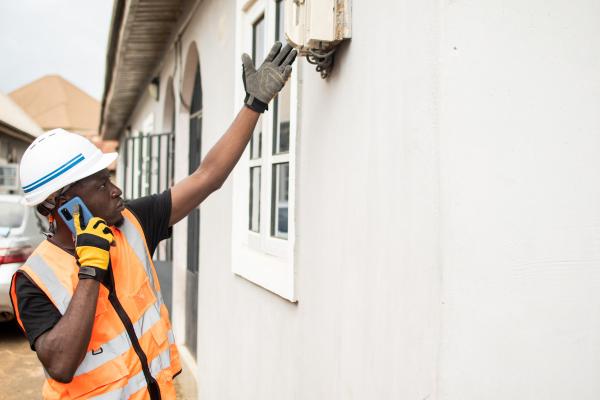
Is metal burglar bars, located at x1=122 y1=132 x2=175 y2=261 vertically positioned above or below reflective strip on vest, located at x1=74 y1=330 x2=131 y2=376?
above

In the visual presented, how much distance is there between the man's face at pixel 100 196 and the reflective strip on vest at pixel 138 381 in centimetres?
59

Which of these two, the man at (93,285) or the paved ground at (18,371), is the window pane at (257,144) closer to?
the man at (93,285)

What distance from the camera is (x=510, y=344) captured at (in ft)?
4.46

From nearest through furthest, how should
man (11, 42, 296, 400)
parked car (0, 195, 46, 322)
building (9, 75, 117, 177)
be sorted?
1. man (11, 42, 296, 400)
2. parked car (0, 195, 46, 322)
3. building (9, 75, 117, 177)

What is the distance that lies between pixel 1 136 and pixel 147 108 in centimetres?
1059

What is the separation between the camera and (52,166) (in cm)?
181

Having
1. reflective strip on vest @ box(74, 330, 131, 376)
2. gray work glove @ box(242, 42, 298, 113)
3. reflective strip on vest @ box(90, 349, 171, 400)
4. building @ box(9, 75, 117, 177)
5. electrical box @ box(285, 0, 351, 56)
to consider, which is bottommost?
reflective strip on vest @ box(90, 349, 171, 400)

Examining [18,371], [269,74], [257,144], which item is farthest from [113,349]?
[18,371]

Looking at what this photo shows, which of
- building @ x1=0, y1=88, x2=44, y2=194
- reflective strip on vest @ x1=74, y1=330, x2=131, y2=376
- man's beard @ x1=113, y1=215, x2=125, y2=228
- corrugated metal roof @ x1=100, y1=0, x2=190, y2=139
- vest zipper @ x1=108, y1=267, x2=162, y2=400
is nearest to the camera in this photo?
reflective strip on vest @ x1=74, y1=330, x2=131, y2=376

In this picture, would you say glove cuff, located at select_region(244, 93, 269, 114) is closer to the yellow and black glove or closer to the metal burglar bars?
the yellow and black glove

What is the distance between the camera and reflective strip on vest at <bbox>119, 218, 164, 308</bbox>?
2037 mm

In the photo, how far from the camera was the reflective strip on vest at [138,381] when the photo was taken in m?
1.76

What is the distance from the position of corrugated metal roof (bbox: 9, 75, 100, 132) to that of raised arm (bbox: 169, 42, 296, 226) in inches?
1405

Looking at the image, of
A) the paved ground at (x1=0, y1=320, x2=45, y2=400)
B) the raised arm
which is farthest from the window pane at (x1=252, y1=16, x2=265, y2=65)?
the paved ground at (x1=0, y1=320, x2=45, y2=400)
